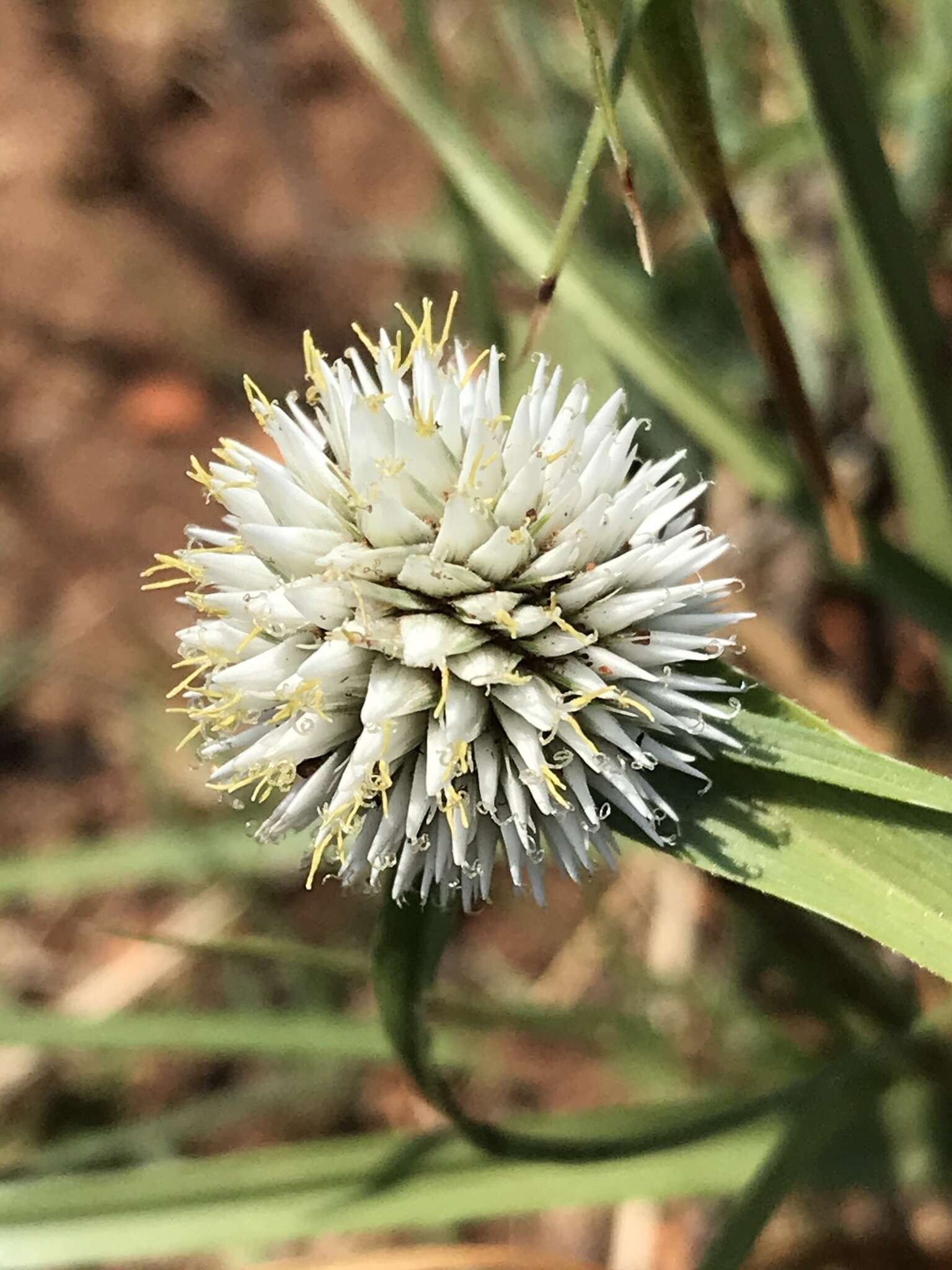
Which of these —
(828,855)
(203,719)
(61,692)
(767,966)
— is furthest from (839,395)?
(61,692)

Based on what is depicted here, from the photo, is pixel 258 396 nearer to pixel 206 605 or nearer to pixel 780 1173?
pixel 206 605

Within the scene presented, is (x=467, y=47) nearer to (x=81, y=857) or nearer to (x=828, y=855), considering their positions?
(x=81, y=857)

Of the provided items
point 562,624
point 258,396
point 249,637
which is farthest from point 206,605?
point 562,624

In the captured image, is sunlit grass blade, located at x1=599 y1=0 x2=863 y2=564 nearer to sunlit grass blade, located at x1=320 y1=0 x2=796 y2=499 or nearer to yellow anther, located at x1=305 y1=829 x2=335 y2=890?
sunlit grass blade, located at x1=320 y1=0 x2=796 y2=499

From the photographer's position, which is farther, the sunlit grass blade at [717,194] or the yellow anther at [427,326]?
the yellow anther at [427,326]

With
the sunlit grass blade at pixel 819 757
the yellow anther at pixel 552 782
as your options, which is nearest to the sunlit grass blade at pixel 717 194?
the sunlit grass blade at pixel 819 757

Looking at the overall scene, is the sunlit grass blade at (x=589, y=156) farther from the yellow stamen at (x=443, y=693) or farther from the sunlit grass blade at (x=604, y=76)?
the yellow stamen at (x=443, y=693)
